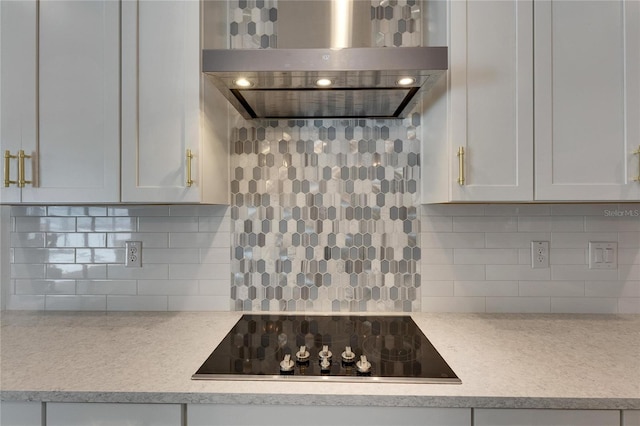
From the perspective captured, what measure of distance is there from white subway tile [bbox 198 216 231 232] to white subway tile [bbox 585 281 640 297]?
158cm

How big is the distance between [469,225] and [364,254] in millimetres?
468

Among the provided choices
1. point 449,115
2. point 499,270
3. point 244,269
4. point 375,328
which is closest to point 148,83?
point 244,269

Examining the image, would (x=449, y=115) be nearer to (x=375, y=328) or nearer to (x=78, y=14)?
(x=375, y=328)

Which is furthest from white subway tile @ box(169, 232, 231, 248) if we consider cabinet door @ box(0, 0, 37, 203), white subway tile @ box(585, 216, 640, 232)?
white subway tile @ box(585, 216, 640, 232)

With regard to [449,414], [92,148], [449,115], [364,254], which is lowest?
[449,414]

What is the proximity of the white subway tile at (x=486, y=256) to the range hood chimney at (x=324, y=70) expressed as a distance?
0.65m

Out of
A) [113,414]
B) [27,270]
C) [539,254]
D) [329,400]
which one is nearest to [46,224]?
[27,270]

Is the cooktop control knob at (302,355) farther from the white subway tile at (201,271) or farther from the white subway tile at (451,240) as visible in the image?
the white subway tile at (451,240)

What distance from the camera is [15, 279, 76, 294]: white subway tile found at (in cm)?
170

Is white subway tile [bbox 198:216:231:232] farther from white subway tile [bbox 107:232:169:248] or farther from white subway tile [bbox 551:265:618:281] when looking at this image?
white subway tile [bbox 551:265:618:281]

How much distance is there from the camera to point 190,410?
100 cm

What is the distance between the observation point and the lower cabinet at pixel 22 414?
1007 mm

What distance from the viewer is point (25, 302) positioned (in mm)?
1698

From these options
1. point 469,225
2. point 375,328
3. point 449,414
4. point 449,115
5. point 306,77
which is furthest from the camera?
point 469,225
